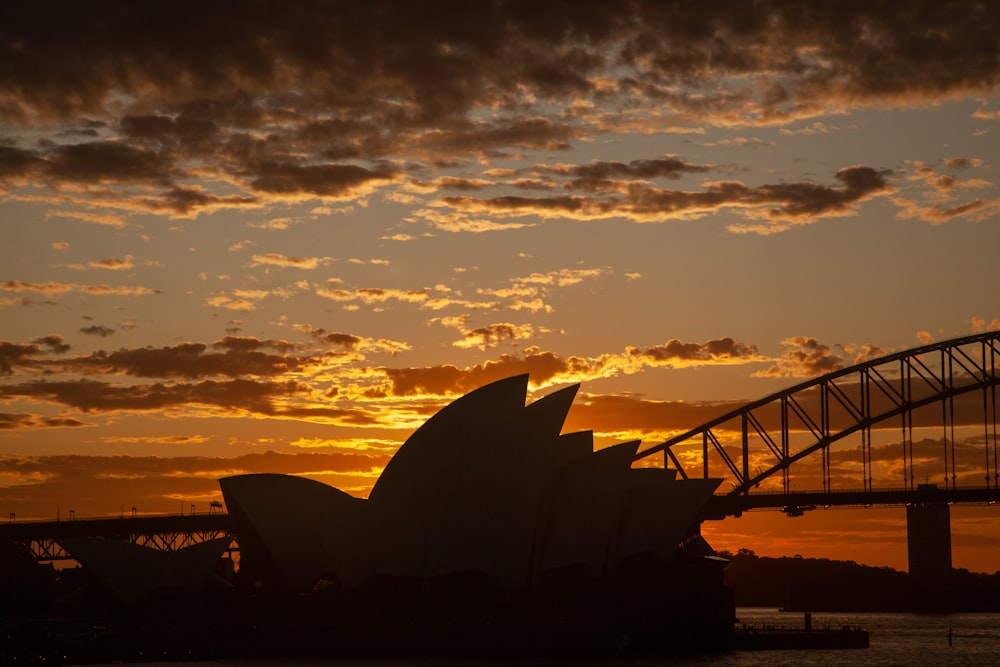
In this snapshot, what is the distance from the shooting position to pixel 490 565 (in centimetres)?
6981

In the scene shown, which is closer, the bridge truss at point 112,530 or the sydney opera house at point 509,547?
the sydney opera house at point 509,547

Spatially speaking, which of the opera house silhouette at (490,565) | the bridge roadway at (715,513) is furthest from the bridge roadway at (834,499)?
the opera house silhouette at (490,565)

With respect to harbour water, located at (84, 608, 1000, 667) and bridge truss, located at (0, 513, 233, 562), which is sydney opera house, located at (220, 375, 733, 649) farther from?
bridge truss, located at (0, 513, 233, 562)

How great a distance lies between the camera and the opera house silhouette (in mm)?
69250

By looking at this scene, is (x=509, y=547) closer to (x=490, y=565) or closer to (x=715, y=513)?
(x=490, y=565)

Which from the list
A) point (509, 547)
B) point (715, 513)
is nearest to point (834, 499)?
point (715, 513)

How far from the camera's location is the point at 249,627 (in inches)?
2766

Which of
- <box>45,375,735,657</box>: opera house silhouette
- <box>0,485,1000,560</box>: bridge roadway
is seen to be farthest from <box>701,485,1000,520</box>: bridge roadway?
<box>45,375,735,657</box>: opera house silhouette

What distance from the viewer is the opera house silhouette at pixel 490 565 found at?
227 feet

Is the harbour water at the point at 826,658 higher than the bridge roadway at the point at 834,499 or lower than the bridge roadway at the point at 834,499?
lower

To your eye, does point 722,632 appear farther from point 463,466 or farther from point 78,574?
point 78,574

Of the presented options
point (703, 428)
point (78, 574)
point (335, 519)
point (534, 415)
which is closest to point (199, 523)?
point (78, 574)

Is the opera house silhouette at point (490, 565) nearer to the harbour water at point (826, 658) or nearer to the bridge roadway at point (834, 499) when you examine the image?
the harbour water at point (826, 658)

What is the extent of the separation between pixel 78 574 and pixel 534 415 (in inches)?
2055
